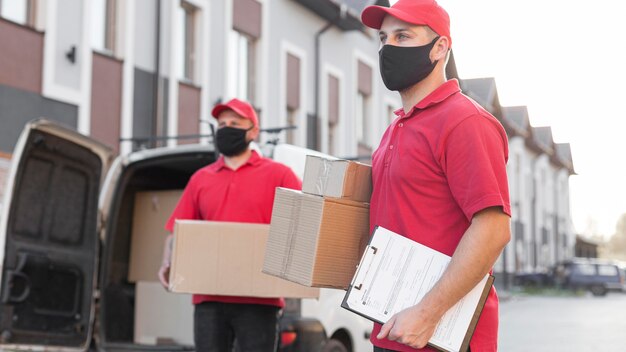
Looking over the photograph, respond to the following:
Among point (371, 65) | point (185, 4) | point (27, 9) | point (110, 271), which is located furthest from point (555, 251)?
point (110, 271)

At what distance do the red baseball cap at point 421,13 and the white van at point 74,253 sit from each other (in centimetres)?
356

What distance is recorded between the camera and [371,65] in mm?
28297

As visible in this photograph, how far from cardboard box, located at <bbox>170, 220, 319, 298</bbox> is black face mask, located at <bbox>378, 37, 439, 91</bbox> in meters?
2.17

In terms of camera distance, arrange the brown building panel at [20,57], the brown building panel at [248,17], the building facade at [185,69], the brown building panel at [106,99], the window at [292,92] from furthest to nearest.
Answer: the window at [292,92], the brown building panel at [248,17], the brown building panel at [106,99], the building facade at [185,69], the brown building panel at [20,57]

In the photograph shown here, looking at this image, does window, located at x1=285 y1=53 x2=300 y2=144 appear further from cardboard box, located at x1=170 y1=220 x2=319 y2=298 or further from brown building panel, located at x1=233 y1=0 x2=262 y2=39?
cardboard box, located at x1=170 y1=220 x2=319 y2=298

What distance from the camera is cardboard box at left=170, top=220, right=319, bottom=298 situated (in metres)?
5.21

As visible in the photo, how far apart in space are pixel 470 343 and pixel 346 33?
23.8 metres

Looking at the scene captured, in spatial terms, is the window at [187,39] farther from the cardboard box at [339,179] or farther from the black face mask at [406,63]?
the black face mask at [406,63]

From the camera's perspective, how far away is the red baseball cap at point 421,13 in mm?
3188

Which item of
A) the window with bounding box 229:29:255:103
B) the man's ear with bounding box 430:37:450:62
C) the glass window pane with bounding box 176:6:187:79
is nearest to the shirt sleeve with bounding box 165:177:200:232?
the man's ear with bounding box 430:37:450:62

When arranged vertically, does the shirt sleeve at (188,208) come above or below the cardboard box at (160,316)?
above

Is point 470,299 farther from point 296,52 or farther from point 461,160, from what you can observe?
point 296,52

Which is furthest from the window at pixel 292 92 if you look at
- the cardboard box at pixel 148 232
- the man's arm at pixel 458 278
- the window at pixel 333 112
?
the man's arm at pixel 458 278

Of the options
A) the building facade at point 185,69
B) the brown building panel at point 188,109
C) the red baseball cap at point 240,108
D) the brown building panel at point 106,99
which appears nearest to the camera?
the red baseball cap at point 240,108
